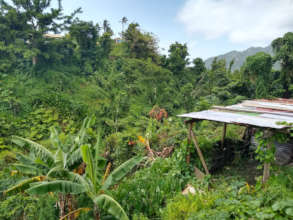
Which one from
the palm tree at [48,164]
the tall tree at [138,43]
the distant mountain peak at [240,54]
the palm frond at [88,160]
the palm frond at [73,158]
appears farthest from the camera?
the distant mountain peak at [240,54]

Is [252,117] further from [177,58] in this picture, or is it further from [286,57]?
[177,58]

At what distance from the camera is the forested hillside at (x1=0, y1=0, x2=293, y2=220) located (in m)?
3.67

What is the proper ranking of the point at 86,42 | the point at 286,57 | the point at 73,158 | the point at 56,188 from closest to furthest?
the point at 56,188
the point at 73,158
the point at 286,57
the point at 86,42

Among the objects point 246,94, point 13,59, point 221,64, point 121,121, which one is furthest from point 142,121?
point 221,64

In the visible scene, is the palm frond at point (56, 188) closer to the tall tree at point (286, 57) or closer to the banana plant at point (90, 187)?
the banana plant at point (90, 187)

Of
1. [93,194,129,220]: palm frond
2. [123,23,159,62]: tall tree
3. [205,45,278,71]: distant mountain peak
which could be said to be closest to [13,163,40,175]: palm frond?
[93,194,129,220]: palm frond

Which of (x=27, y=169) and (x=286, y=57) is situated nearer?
A: (x=27, y=169)

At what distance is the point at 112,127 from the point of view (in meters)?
11.5

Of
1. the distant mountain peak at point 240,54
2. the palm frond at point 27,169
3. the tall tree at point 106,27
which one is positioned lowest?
the palm frond at point 27,169

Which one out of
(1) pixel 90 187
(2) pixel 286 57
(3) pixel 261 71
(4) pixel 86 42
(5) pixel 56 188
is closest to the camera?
(5) pixel 56 188

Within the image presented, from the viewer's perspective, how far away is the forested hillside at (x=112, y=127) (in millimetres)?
3670

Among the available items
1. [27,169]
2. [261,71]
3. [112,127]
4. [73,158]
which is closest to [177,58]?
[261,71]

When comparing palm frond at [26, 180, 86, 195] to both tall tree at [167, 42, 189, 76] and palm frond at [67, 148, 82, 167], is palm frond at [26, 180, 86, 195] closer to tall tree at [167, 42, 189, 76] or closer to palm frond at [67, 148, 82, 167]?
palm frond at [67, 148, 82, 167]

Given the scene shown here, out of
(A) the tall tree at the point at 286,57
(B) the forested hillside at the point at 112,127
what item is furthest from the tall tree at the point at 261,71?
(A) the tall tree at the point at 286,57
